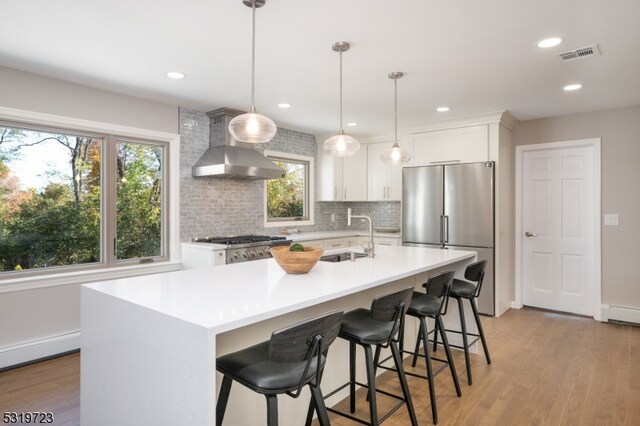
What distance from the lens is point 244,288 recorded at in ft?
6.31

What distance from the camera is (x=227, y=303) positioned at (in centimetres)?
163

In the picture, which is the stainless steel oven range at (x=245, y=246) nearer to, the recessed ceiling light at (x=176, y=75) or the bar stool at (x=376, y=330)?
the recessed ceiling light at (x=176, y=75)

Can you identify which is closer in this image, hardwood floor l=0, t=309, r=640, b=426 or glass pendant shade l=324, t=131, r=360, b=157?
hardwood floor l=0, t=309, r=640, b=426

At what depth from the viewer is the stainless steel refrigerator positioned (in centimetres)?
459

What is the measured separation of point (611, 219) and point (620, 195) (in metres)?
0.28

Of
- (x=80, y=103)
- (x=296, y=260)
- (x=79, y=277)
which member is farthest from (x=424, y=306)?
(x=80, y=103)

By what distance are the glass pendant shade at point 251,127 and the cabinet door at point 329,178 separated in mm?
3567

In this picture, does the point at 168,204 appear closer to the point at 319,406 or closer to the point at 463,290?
the point at 463,290

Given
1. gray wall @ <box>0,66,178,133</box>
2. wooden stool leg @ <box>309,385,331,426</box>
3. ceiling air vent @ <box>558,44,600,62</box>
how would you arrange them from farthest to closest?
gray wall @ <box>0,66,178,133</box> < ceiling air vent @ <box>558,44,600,62</box> < wooden stool leg @ <box>309,385,331,426</box>

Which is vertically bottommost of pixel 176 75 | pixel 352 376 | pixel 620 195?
pixel 352 376

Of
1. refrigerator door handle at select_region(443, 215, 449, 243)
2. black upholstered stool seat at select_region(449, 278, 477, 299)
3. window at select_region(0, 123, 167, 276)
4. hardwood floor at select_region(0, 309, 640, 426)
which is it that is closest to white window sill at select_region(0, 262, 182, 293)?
window at select_region(0, 123, 167, 276)

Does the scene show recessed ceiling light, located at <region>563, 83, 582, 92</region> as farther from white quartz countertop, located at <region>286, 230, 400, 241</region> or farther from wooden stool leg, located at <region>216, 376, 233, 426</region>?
wooden stool leg, located at <region>216, 376, 233, 426</region>

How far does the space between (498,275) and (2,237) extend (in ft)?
16.1

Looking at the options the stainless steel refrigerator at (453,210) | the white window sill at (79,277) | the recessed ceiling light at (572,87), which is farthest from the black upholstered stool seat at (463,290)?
the white window sill at (79,277)
